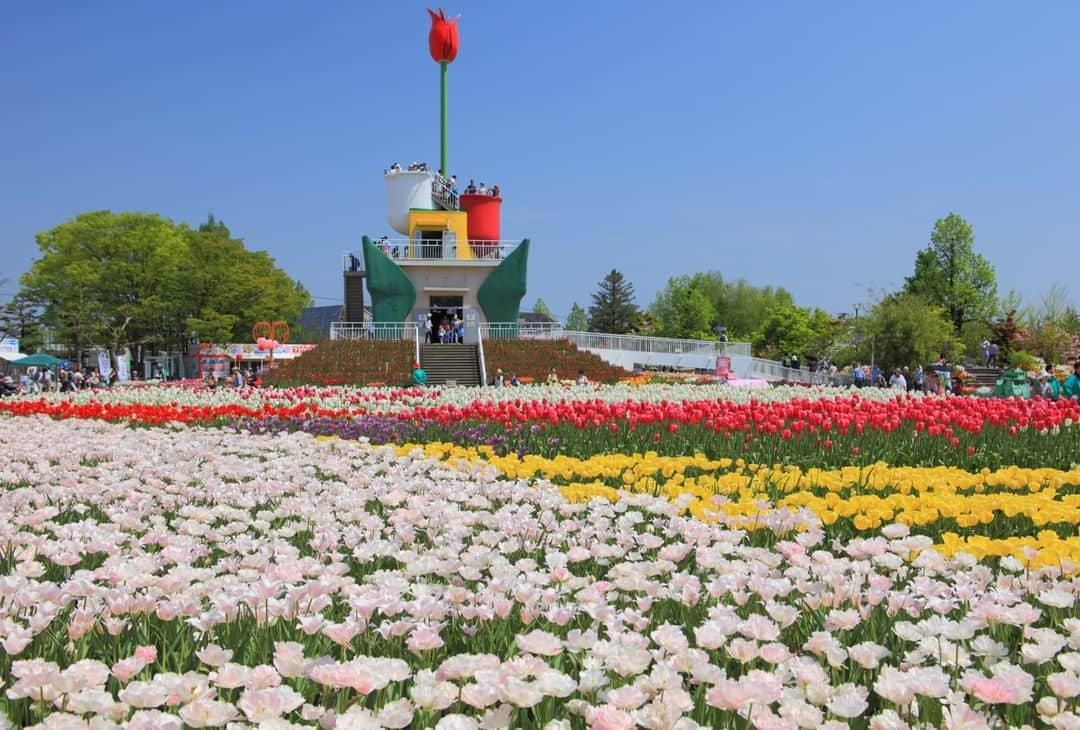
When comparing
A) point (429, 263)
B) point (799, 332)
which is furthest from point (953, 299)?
point (429, 263)

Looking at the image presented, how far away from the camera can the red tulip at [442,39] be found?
160ft

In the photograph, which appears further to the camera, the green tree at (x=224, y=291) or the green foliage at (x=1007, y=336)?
the green tree at (x=224, y=291)

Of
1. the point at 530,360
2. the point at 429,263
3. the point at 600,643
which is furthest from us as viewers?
the point at 429,263

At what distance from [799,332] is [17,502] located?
3082 inches

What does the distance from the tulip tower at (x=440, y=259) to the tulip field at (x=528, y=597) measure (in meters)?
33.8

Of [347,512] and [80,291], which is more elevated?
[80,291]

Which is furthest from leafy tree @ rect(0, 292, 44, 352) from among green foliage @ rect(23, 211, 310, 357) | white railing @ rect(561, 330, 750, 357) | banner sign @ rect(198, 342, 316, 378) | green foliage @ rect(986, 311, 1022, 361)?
green foliage @ rect(986, 311, 1022, 361)

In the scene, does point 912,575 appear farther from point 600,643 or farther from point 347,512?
point 347,512

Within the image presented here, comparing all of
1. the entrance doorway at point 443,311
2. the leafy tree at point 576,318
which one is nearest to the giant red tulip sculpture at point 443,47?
the entrance doorway at point 443,311

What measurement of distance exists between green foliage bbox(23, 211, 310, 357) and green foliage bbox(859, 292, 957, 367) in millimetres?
39993

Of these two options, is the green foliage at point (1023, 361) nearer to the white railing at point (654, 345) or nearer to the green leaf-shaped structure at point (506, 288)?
the white railing at point (654, 345)

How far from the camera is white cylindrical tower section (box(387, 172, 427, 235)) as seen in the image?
46031mm

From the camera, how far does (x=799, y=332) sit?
3123 inches

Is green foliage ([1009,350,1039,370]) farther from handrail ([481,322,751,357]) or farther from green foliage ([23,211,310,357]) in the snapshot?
green foliage ([23,211,310,357])
